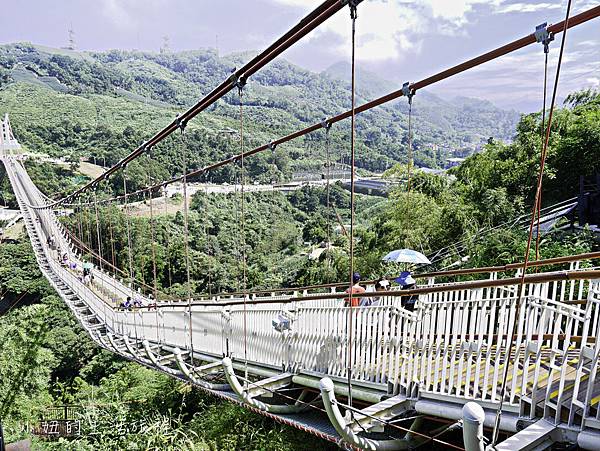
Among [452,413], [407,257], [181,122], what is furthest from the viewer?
[181,122]

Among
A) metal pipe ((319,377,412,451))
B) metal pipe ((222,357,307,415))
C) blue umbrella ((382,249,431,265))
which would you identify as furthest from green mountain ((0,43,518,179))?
metal pipe ((319,377,412,451))

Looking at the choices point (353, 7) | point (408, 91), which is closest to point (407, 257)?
point (408, 91)

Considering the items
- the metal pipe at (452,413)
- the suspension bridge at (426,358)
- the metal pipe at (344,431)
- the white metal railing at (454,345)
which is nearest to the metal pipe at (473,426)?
the suspension bridge at (426,358)

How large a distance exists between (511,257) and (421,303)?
5.36 meters

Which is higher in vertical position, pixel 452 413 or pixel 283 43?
pixel 283 43

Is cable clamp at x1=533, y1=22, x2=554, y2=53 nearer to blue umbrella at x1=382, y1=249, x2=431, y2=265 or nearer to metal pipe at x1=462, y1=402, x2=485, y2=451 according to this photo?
metal pipe at x1=462, y1=402, x2=485, y2=451

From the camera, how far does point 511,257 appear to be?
7.64m

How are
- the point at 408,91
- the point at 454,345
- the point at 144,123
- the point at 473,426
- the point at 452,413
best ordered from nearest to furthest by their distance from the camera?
the point at 473,426, the point at 452,413, the point at 454,345, the point at 408,91, the point at 144,123

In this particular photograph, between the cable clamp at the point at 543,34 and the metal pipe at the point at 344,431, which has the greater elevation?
the cable clamp at the point at 543,34

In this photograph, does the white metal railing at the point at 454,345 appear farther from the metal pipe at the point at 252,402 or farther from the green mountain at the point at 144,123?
the green mountain at the point at 144,123

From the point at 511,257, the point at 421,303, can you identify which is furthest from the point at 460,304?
the point at 511,257

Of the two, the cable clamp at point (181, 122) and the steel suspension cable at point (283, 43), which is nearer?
the steel suspension cable at point (283, 43)

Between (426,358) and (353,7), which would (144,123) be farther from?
(426,358)

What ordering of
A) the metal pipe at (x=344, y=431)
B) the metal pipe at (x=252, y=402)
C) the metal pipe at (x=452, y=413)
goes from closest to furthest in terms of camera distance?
the metal pipe at (x=452, y=413)
the metal pipe at (x=344, y=431)
the metal pipe at (x=252, y=402)
